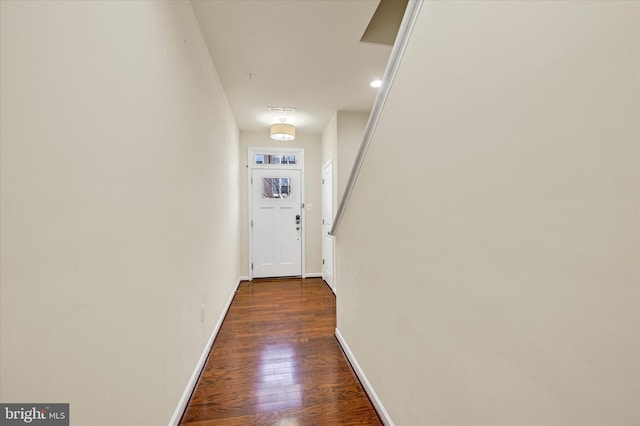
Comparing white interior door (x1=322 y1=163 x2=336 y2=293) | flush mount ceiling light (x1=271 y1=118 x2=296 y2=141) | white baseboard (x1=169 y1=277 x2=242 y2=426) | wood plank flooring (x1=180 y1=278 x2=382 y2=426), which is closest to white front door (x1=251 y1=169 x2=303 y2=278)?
white interior door (x1=322 y1=163 x2=336 y2=293)

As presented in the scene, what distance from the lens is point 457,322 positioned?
866 mm

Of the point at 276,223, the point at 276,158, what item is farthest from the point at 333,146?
the point at 276,223

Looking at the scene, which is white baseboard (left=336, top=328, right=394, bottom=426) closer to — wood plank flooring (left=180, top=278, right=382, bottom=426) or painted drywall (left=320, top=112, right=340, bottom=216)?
wood plank flooring (left=180, top=278, right=382, bottom=426)

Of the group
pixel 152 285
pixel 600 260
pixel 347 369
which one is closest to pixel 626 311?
pixel 600 260

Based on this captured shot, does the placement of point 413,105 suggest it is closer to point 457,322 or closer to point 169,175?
point 457,322

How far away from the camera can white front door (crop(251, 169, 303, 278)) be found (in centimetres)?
444

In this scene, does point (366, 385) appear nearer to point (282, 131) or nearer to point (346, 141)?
point (346, 141)

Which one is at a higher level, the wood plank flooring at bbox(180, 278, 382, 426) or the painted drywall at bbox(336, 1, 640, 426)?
the painted drywall at bbox(336, 1, 640, 426)

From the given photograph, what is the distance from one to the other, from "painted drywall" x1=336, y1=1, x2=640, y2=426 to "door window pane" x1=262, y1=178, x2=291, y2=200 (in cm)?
340

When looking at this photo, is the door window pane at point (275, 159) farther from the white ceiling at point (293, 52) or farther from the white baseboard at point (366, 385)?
the white baseboard at point (366, 385)

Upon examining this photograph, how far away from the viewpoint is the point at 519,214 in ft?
2.12

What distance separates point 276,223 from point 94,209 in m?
3.71

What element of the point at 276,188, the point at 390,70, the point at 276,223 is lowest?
the point at 276,223

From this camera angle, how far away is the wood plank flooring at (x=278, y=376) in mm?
1480
